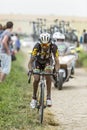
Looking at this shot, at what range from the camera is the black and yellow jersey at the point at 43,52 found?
12.1 metres

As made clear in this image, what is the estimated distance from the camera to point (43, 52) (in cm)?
1218

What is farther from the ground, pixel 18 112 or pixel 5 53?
pixel 18 112

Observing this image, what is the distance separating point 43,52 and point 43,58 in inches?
5.2

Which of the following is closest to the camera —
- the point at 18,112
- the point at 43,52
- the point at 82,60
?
the point at 43,52

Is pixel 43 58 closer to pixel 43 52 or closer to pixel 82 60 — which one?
pixel 43 52

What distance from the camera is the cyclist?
12.0 m

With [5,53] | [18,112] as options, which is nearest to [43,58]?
[18,112]

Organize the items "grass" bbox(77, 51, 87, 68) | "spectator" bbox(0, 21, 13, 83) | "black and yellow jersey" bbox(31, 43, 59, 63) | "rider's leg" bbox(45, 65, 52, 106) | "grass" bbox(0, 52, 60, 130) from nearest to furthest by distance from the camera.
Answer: "grass" bbox(0, 52, 60, 130)
"rider's leg" bbox(45, 65, 52, 106)
"black and yellow jersey" bbox(31, 43, 59, 63)
"spectator" bbox(0, 21, 13, 83)
"grass" bbox(77, 51, 87, 68)

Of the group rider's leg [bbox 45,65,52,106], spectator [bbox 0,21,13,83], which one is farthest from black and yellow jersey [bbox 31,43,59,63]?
spectator [bbox 0,21,13,83]

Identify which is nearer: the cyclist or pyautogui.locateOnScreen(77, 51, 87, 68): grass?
the cyclist

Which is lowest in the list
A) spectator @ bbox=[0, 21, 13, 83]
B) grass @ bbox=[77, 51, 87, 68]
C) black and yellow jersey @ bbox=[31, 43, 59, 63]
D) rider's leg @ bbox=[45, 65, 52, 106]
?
grass @ bbox=[77, 51, 87, 68]

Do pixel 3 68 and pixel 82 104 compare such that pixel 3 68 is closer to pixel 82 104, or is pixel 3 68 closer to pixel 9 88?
pixel 9 88

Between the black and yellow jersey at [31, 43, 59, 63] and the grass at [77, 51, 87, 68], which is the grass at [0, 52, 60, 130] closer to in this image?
the black and yellow jersey at [31, 43, 59, 63]

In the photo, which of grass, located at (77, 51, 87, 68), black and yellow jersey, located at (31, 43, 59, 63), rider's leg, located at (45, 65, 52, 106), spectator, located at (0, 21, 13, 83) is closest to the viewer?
rider's leg, located at (45, 65, 52, 106)
